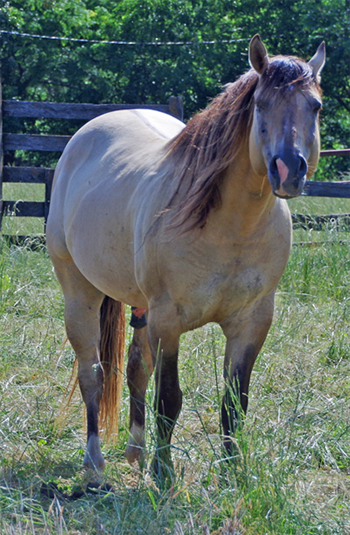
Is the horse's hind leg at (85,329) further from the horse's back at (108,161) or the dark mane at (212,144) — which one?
the dark mane at (212,144)

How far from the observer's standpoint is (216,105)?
7.77 ft

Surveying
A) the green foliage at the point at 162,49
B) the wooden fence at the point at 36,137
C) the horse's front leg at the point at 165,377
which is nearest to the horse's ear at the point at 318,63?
the horse's front leg at the point at 165,377

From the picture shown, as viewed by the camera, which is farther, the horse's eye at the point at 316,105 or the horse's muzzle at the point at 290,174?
the horse's eye at the point at 316,105

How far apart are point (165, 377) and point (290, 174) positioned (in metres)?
1.07

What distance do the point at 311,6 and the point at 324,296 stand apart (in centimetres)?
1536

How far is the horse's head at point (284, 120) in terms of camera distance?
74.2 inches

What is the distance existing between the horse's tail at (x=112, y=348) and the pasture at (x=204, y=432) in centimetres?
12

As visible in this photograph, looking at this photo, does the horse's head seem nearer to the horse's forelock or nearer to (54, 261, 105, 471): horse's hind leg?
the horse's forelock

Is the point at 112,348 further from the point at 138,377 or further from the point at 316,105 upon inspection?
the point at 316,105

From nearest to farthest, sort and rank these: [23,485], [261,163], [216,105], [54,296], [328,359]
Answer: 1. [261,163]
2. [216,105]
3. [23,485]
4. [328,359]
5. [54,296]

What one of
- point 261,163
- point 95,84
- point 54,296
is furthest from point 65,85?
point 261,163

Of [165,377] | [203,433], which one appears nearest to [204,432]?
[165,377]

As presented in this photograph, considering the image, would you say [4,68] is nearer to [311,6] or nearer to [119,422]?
[311,6]

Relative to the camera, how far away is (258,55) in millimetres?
2064
